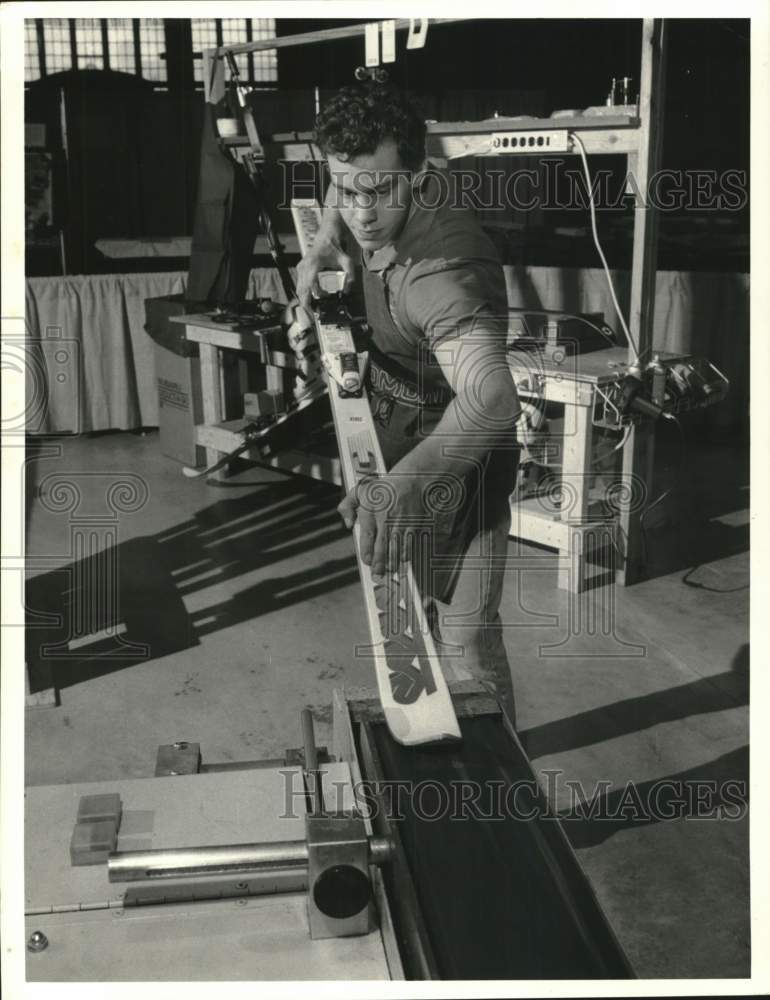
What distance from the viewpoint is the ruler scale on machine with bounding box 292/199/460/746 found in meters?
1.72

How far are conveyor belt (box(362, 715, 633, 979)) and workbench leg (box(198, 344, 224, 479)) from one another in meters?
3.57

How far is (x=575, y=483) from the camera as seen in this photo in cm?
376

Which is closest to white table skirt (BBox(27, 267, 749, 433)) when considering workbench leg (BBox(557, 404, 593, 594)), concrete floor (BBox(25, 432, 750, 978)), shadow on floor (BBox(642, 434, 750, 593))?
shadow on floor (BBox(642, 434, 750, 593))

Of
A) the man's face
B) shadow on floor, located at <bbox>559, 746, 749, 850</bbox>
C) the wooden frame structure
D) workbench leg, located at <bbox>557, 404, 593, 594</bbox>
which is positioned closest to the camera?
the man's face

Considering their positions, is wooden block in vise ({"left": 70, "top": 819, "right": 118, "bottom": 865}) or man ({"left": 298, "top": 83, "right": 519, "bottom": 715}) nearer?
wooden block in vise ({"left": 70, "top": 819, "right": 118, "bottom": 865})

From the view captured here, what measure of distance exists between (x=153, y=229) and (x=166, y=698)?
26.7 ft

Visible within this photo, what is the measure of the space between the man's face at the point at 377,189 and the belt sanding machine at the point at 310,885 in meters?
1.21

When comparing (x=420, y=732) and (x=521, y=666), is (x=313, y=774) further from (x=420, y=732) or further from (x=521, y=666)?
(x=521, y=666)

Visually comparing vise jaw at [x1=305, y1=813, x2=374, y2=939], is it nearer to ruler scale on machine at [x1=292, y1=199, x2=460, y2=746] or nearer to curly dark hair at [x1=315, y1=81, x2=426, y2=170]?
ruler scale on machine at [x1=292, y1=199, x2=460, y2=746]

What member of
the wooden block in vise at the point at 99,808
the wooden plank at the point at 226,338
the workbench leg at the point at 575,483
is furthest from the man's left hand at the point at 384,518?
the wooden plank at the point at 226,338

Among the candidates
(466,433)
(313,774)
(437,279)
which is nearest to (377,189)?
(437,279)

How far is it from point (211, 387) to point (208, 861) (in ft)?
12.6

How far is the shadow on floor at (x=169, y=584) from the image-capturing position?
134 inches

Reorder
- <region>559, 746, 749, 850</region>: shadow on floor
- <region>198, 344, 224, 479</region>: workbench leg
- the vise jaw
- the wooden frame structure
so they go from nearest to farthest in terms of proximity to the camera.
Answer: the vise jaw
<region>559, 746, 749, 850</region>: shadow on floor
the wooden frame structure
<region>198, 344, 224, 479</region>: workbench leg
